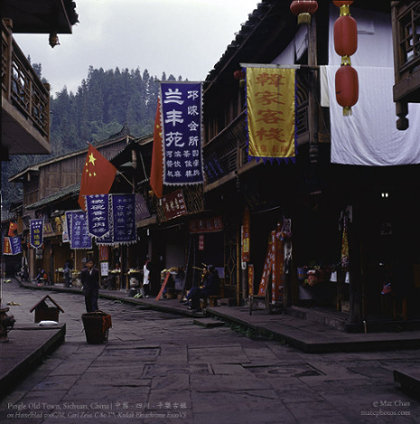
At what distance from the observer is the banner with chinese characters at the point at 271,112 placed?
11156 mm

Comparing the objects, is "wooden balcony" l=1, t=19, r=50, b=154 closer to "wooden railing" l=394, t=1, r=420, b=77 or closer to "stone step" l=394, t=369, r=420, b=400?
"wooden railing" l=394, t=1, r=420, b=77

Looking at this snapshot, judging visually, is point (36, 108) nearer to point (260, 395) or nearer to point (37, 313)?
point (37, 313)

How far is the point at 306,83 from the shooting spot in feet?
37.4

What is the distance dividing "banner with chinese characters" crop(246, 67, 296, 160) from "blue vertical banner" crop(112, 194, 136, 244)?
15.1 metres

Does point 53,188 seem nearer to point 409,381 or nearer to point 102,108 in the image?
point 409,381

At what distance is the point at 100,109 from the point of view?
11750cm

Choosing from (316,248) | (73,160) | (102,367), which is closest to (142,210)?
(316,248)

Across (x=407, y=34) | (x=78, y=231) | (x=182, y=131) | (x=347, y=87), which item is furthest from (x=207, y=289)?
(x=78, y=231)

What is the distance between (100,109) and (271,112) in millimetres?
111151

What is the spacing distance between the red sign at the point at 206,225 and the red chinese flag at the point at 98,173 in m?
3.86

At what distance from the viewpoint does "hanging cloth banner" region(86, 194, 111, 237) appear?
23.8m

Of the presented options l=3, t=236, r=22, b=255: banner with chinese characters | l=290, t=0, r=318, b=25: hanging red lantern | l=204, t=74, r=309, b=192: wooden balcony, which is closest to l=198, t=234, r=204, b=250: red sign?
l=204, t=74, r=309, b=192: wooden balcony

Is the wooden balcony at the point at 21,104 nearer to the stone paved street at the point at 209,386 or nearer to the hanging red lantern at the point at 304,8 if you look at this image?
the stone paved street at the point at 209,386

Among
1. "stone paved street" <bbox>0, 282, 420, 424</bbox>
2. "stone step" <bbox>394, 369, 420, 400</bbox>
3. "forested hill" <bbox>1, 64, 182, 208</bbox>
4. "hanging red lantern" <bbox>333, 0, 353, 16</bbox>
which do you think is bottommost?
"stone paved street" <bbox>0, 282, 420, 424</bbox>
